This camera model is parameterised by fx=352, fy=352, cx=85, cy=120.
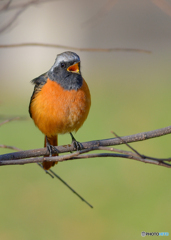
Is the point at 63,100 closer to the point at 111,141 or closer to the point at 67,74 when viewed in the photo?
the point at 67,74

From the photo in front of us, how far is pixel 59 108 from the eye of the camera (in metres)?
3.70

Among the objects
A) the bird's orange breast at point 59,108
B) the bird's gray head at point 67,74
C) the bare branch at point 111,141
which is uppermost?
the bird's gray head at point 67,74

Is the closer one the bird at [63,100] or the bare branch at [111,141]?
the bare branch at [111,141]

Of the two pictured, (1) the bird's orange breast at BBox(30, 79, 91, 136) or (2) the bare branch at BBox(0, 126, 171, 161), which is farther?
(1) the bird's orange breast at BBox(30, 79, 91, 136)

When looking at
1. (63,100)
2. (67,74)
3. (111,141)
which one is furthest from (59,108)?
(111,141)

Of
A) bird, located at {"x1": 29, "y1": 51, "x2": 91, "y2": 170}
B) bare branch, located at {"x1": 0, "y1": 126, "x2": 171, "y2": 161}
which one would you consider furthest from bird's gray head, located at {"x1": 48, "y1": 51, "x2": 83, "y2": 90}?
bare branch, located at {"x1": 0, "y1": 126, "x2": 171, "y2": 161}

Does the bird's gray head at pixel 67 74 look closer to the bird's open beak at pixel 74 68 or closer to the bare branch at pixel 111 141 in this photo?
the bird's open beak at pixel 74 68

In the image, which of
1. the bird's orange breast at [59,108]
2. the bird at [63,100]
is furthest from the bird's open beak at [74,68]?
the bird's orange breast at [59,108]

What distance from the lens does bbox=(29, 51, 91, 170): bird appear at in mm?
3715

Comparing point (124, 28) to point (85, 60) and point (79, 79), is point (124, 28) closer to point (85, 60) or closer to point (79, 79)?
point (85, 60)

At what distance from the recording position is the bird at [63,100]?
3.71m

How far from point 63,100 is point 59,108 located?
10 cm

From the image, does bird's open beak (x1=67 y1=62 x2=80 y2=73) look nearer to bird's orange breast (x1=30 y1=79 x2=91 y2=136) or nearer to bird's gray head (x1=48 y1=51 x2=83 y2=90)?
bird's gray head (x1=48 y1=51 x2=83 y2=90)

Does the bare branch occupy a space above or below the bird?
below
